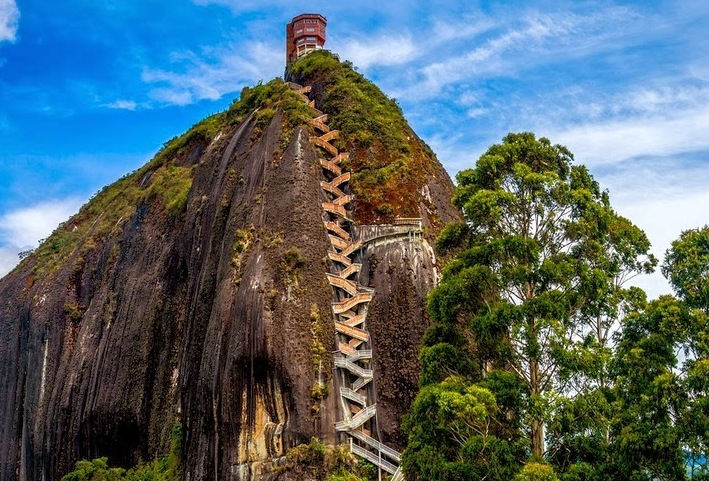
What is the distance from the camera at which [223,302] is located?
3303cm

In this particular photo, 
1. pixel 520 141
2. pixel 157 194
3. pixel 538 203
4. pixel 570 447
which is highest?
pixel 157 194

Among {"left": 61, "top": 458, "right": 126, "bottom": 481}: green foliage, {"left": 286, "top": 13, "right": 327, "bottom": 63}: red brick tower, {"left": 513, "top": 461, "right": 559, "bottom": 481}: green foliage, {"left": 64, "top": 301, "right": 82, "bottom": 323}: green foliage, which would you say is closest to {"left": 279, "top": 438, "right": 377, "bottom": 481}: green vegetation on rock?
{"left": 513, "top": 461, "right": 559, "bottom": 481}: green foliage

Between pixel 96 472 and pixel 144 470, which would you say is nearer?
pixel 144 470

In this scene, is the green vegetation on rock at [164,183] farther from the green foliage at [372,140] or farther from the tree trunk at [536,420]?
the tree trunk at [536,420]

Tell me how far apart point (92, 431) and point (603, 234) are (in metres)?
31.9

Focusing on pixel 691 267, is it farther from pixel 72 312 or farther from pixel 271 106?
pixel 72 312

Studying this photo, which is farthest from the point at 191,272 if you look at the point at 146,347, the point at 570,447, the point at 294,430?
the point at 570,447

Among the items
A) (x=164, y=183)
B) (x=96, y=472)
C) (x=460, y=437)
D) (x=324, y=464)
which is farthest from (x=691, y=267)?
(x=164, y=183)

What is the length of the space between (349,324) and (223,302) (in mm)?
5322

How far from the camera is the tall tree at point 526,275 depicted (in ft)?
67.1

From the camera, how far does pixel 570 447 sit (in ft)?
64.5

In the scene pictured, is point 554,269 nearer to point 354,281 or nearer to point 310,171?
point 354,281

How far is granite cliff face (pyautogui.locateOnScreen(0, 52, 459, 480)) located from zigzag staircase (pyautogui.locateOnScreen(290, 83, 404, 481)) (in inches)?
18.4

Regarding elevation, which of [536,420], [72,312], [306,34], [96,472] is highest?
[306,34]
